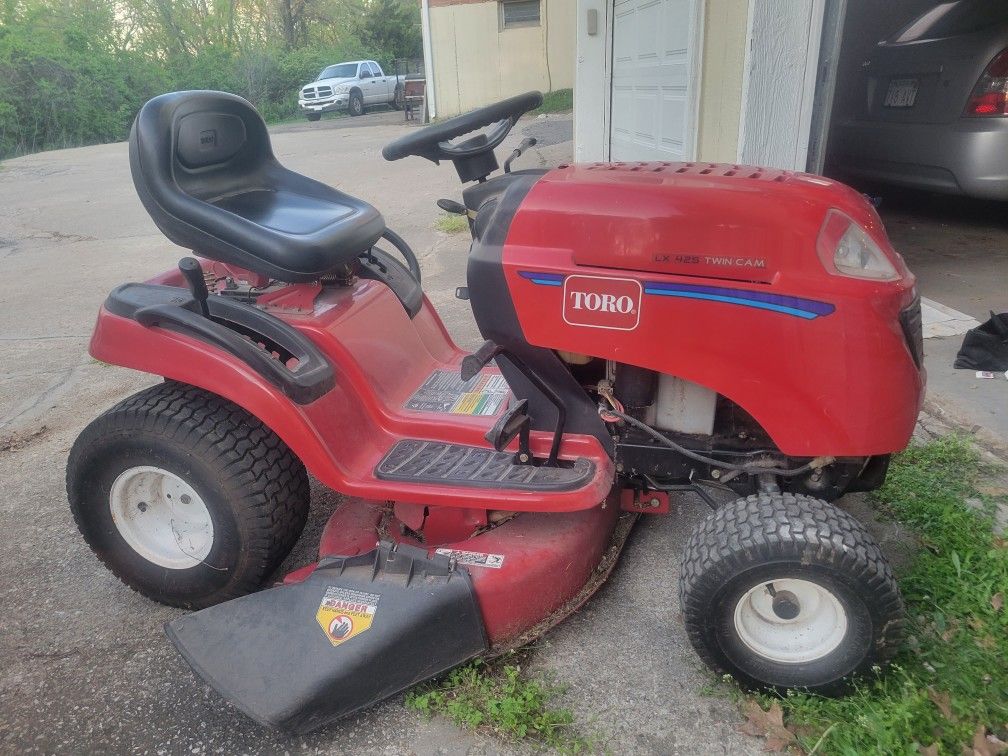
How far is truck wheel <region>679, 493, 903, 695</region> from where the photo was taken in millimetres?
1684

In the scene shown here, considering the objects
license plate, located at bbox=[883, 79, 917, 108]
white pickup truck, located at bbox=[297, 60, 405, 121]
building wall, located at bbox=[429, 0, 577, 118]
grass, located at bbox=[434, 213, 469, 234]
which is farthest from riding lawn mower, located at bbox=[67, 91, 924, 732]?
white pickup truck, located at bbox=[297, 60, 405, 121]

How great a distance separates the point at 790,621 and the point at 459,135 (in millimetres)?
1544

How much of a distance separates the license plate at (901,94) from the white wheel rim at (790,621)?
4.33 m

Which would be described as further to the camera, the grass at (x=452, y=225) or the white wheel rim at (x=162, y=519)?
the grass at (x=452, y=225)

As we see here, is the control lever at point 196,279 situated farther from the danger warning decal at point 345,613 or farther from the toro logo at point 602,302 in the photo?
the toro logo at point 602,302

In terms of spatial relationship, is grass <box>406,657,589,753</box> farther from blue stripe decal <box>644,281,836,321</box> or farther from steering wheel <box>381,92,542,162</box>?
steering wheel <box>381,92,542,162</box>

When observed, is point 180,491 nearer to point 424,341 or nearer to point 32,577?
point 32,577

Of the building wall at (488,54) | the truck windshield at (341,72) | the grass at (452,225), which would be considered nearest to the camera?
the grass at (452,225)

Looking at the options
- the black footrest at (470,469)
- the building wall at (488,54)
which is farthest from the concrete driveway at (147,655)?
the building wall at (488,54)

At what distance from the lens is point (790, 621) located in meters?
1.83

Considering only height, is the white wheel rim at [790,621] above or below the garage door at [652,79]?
below

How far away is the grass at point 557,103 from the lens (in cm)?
1702

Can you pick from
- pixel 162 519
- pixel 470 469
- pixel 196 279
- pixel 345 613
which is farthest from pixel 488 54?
pixel 345 613

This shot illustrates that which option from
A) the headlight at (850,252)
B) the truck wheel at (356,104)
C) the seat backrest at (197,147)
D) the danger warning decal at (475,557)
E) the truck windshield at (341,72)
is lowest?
the truck wheel at (356,104)
